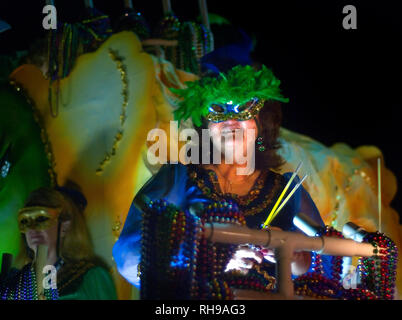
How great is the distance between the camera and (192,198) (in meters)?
2.31

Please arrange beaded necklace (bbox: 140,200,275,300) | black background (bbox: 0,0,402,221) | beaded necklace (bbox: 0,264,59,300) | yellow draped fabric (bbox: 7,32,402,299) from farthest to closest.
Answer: black background (bbox: 0,0,402,221) < yellow draped fabric (bbox: 7,32,402,299) < beaded necklace (bbox: 0,264,59,300) < beaded necklace (bbox: 140,200,275,300)

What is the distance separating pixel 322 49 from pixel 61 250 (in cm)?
181

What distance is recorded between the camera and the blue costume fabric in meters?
2.25

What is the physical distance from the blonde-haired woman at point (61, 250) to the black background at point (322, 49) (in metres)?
0.94

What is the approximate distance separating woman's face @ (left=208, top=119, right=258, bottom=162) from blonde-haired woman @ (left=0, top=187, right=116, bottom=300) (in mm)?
983

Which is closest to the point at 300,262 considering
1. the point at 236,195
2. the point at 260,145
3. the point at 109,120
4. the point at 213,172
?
the point at 236,195

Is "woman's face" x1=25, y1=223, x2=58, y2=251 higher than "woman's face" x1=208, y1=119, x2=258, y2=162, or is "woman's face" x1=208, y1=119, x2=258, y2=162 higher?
"woman's face" x1=208, y1=119, x2=258, y2=162

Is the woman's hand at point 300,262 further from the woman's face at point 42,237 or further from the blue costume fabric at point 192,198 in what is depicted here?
the woman's face at point 42,237

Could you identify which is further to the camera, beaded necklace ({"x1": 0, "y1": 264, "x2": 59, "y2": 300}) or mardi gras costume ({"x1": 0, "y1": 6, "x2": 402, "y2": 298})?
mardi gras costume ({"x1": 0, "y1": 6, "x2": 402, "y2": 298})

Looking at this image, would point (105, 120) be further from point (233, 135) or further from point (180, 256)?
point (180, 256)

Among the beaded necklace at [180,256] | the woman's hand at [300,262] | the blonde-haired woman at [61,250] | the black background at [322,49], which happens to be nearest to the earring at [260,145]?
the woman's hand at [300,262]

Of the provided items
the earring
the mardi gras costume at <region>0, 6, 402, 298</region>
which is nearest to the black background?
the mardi gras costume at <region>0, 6, 402, 298</region>

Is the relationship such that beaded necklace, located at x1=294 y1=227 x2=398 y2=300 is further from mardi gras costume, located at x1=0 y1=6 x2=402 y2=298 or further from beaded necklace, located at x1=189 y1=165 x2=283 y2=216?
mardi gras costume, located at x1=0 y1=6 x2=402 y2=298

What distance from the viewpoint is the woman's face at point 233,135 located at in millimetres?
2400
